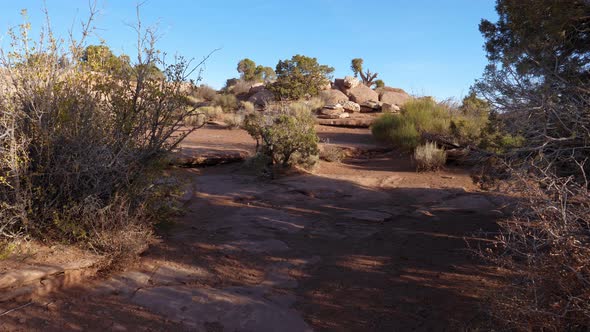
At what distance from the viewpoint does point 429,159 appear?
12.5 m

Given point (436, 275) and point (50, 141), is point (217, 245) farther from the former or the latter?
point (436, 275)

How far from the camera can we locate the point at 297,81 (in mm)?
28578

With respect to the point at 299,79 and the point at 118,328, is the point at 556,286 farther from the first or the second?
the point at 299,79

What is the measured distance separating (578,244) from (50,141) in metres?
4.98

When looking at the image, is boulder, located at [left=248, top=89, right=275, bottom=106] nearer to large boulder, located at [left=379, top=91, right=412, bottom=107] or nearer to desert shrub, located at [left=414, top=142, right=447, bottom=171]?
large boulder, located at [left=379, top=91, right=412, bottom=107]

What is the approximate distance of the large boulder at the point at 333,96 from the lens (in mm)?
27812

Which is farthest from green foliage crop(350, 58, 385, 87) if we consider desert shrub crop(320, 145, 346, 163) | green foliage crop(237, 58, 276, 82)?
desert shrub crop(320, 145, 346, 163)

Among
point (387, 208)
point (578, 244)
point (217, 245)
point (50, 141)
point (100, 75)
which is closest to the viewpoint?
point (578, 244)

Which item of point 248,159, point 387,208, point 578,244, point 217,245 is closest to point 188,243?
point 217,245

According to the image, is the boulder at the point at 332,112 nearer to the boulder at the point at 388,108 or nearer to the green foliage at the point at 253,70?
the boulder at the point at 388,108

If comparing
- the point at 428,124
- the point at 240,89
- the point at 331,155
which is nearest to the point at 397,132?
the point at 428,124

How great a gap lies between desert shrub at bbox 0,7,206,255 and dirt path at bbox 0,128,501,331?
67 centimetres

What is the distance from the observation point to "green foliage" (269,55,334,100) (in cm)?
2797

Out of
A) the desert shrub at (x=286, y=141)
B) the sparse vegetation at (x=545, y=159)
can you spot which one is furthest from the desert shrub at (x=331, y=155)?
the sparse vegetation at (x=545, y=159)
